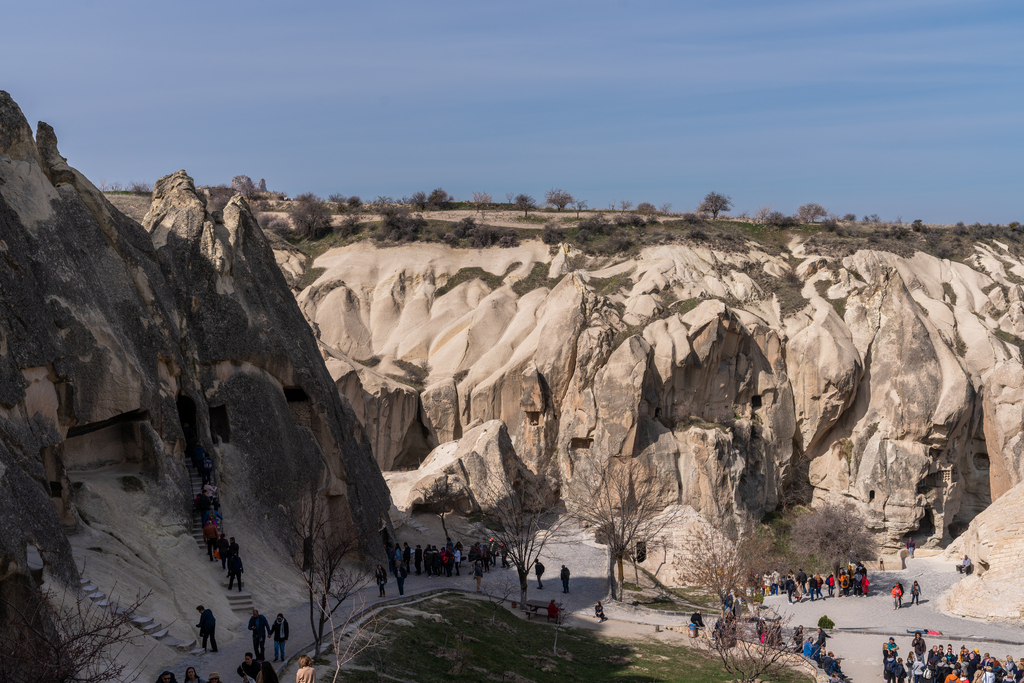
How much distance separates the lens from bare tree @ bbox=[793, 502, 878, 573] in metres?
37.0

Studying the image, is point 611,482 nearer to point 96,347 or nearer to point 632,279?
point 632,279

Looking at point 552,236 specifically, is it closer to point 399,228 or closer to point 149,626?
point 399,228

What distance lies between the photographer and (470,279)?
58.1 m

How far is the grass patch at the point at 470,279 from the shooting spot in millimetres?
57438

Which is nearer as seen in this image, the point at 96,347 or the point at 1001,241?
the point at 96,347

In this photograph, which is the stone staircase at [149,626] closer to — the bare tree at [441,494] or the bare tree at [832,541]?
the bare tree at [441,494]

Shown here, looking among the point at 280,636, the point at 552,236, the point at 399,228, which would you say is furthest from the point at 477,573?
the point at 399,228

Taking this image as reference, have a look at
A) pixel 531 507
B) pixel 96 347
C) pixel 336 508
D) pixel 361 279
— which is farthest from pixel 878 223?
pixel 96 347

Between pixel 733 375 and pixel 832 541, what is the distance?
42.6 feet

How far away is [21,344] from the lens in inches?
686

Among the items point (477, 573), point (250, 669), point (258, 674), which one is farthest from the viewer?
point (477, 573)

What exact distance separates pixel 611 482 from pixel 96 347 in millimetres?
27306

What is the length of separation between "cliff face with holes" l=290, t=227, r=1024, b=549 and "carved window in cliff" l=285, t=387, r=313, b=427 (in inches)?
522

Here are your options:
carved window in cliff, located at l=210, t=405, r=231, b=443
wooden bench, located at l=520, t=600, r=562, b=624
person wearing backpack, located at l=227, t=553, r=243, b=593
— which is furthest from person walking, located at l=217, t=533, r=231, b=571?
wooden bench, located at l=520, t=600, r=562, b=624
